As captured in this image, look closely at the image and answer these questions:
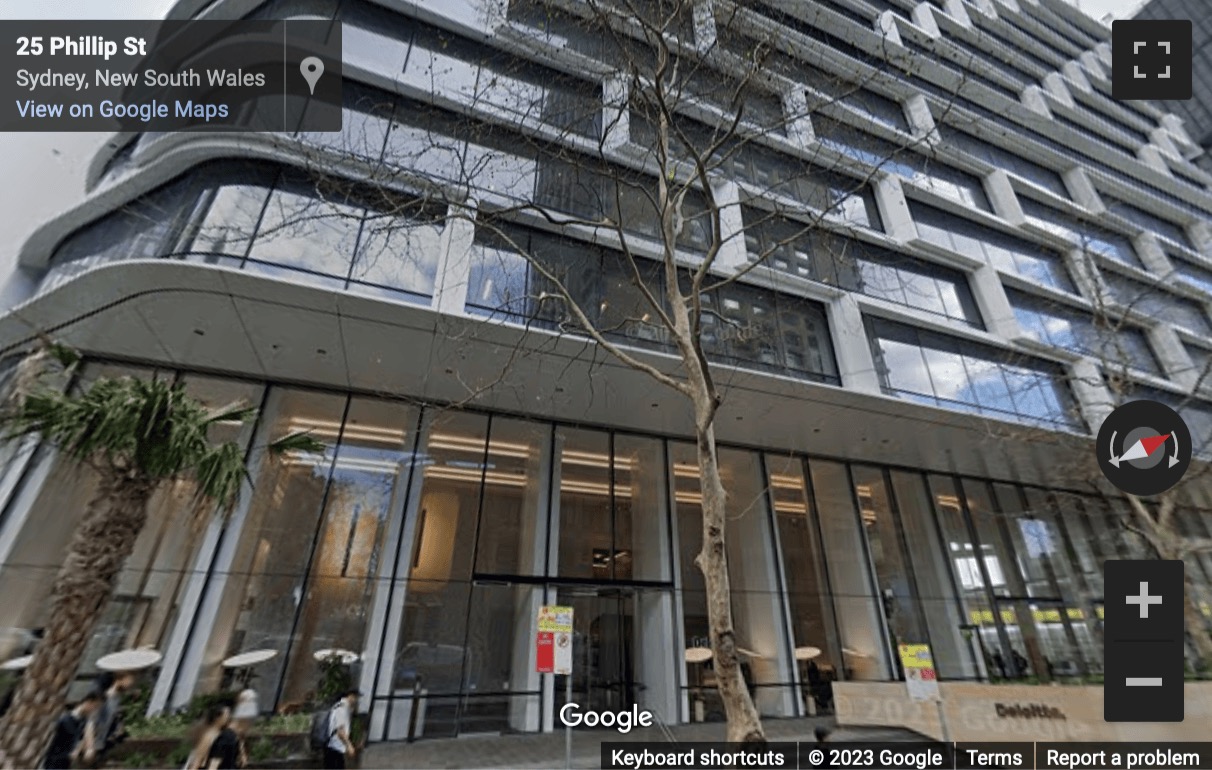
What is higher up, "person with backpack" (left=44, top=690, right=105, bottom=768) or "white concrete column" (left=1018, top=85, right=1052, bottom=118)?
"white concrete column" (left=1018, top=85, right=1052, bottom=118)

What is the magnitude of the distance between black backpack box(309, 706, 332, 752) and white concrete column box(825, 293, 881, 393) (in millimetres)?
11192

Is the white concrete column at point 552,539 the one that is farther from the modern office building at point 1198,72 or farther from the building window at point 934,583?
the modern office building at point 1198,72

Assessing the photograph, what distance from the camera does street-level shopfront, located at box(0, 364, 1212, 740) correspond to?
29.4ft

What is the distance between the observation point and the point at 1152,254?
2197cm

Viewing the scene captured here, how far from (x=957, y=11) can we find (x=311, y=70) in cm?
2600

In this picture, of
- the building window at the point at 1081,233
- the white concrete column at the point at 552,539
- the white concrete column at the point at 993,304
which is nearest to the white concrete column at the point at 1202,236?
the building window at the point at 1081,233

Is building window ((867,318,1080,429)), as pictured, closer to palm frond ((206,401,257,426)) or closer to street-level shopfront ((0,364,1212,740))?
street-level shopfront ((0,364,1212,740))

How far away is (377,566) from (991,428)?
14466mm

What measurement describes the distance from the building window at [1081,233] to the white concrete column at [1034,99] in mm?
5936

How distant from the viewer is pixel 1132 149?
28.5m

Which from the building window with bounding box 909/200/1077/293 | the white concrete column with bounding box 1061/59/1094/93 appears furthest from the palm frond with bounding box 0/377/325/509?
the white concrete column with bounding box 1061/59/1094/93

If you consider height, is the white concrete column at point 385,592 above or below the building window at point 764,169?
below

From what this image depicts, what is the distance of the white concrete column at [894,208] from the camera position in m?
14.8

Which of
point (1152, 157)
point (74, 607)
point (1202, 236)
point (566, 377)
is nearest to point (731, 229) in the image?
point (566, 377)
